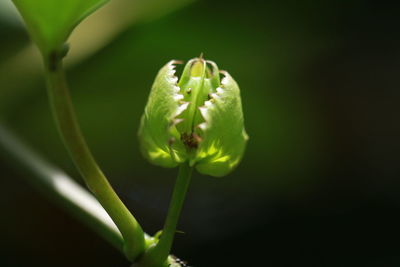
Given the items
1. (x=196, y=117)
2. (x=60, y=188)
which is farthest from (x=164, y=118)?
(x=60, y=188)

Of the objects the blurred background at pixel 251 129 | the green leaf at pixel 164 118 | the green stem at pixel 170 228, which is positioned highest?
the blurred background at pixel 251 129

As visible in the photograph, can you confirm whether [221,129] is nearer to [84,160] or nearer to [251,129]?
[84,160]

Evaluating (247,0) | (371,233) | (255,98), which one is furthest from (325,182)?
(247,0)

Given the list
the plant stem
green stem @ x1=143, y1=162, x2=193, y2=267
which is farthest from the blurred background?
green stem @ x1=143, y1=162, x2=193, y2=267

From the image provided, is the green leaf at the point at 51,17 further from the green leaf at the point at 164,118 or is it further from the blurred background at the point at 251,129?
the blurred background at the point at 251,129

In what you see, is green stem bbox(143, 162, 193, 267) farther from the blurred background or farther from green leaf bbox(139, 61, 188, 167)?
the blurred background

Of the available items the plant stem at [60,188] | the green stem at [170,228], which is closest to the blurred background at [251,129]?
the plant stem at [60,188]
